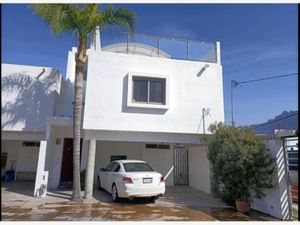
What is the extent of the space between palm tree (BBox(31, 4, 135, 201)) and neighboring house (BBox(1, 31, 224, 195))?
60cm

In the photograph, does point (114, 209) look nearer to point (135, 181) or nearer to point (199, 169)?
point (135, 181)

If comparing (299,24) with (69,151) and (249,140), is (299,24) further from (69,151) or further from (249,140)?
(69,151)

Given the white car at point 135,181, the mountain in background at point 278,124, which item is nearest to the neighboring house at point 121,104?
the white car at point 135,181

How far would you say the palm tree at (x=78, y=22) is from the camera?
9.09m

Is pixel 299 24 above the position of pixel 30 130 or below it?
above

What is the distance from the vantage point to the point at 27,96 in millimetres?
12461

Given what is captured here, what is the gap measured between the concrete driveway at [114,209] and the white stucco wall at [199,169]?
1.91 m

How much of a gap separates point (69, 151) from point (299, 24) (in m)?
12.3

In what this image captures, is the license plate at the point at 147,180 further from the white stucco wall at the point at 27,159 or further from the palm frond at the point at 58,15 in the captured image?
the white stucco wall at the point at 27,159

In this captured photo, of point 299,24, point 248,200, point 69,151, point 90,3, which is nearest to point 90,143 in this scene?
point 69,151

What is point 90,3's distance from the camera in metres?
9.82

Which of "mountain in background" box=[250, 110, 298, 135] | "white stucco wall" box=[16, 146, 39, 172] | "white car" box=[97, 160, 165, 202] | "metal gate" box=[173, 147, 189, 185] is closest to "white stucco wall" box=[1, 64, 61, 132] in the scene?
"white stucco wall" box=[16, 146, 39, 172]

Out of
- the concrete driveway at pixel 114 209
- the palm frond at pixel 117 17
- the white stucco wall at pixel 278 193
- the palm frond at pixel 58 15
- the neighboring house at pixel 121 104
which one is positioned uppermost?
the palm frond at pixel 117 17

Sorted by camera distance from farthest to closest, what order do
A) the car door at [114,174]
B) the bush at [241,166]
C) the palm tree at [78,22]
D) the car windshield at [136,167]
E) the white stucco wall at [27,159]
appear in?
1. the white stucco wall at [27,159]
2. the car door at [114,174]
3. the car windshield at [136,167]
4. the palm tree at [78,22]
5. the bush at [241,166]
